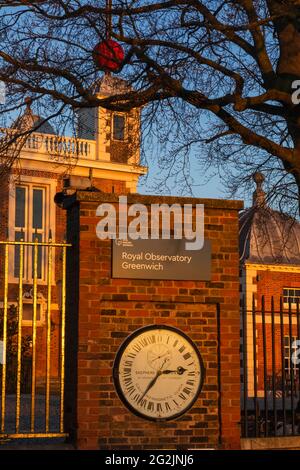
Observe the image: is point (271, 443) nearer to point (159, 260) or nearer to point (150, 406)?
point (150, 406)

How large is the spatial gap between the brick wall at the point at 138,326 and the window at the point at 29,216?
2021 centimetres

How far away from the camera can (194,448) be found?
30.1ft

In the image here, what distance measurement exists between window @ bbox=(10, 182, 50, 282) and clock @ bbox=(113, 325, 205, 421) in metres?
20.4

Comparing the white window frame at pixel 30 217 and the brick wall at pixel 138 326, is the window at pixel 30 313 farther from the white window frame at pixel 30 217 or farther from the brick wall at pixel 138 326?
the brick wall at pixel 138 326

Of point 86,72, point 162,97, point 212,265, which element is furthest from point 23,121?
point 212,265

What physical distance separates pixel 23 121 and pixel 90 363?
595cm

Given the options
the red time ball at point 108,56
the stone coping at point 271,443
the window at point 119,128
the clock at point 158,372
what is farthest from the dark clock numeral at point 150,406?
the window at point 119,128

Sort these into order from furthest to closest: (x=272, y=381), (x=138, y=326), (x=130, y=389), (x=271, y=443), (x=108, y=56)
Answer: (x=108, y=56)
(x=272, y=381)
(x=271, y=443)
(x=138, y=326)
(x=130, y=389)

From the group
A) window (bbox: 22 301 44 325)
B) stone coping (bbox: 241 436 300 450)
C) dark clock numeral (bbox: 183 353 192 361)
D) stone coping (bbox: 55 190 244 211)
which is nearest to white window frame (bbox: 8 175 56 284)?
window (bbox: 22 301 44 325)

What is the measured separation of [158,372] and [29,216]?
21254 mm

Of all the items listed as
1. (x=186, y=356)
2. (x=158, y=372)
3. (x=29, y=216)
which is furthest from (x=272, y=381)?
(x=29, y=216)

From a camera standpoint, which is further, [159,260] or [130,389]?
[159,260]

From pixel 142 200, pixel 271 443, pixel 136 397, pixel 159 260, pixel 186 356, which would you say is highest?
pixel 142 200

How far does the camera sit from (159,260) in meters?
9.28
